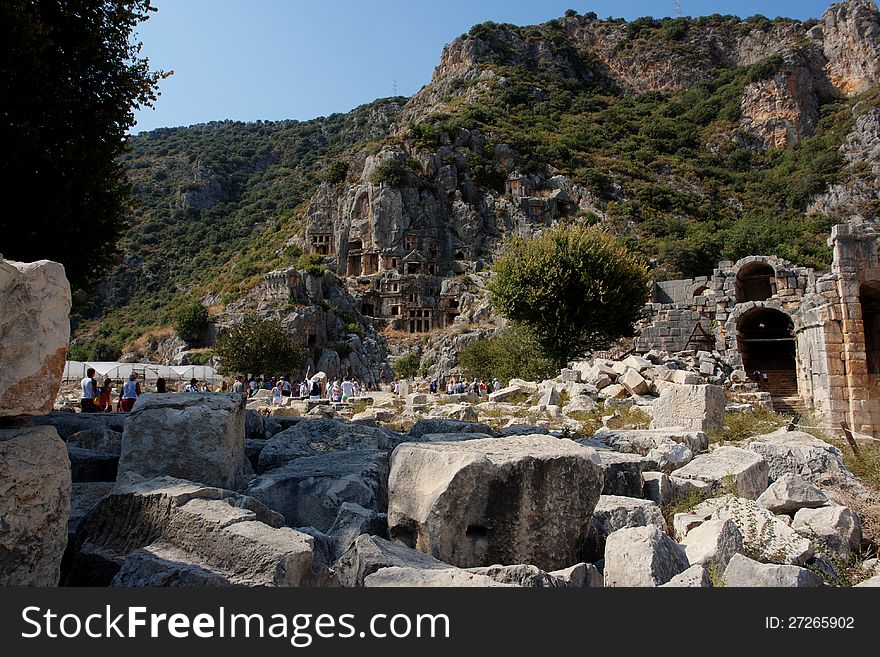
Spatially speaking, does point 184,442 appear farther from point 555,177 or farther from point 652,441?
point 555,177

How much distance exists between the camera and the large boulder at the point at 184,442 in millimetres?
5387

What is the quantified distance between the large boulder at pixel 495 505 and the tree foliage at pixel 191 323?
60.2 m

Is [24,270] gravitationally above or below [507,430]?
above

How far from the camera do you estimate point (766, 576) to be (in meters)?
3.51

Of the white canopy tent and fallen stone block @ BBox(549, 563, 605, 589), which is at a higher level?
the white canopy tent

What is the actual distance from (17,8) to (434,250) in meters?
63.2

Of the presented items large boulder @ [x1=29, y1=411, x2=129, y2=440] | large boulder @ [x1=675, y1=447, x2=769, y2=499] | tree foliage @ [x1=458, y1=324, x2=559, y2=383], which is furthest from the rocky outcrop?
large boulder @ [x1=29, y1=411, x2=129, y2=440]

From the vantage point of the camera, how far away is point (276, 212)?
97375 millimetres

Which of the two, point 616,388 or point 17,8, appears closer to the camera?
point 17,8

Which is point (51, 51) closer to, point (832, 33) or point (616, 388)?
point (616, 388)

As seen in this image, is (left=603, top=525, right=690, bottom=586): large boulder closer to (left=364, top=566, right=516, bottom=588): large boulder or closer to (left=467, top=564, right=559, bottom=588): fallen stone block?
(left=467, top=564, right=559, bottom=588): fallen stone block

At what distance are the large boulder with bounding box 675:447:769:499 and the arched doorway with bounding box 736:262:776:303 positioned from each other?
24.0 metres

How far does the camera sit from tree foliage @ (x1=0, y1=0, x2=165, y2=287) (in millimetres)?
9253

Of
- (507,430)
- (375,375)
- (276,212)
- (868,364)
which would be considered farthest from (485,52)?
(507,430)
